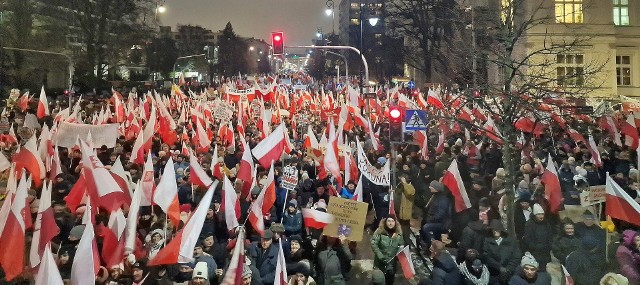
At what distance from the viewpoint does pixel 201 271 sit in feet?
21.6

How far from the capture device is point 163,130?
17.1 metres

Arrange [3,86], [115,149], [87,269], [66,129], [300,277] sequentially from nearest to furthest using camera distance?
[87,269] → [300,277] → [66,129] → [115,149] → [3,86]

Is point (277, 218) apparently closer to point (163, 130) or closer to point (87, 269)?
point (87, 269)

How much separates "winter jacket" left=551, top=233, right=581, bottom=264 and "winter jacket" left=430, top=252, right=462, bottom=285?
171 centimetres

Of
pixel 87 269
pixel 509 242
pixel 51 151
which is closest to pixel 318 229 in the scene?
pixel 509 242

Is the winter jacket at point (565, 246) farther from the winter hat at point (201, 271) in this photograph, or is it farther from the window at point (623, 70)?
the window at point (623, 70)

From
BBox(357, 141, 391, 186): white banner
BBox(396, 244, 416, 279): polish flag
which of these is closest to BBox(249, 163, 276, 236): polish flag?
BBox(396, 244, 416, 279): polish flag

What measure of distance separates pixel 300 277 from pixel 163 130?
11168 millimetres

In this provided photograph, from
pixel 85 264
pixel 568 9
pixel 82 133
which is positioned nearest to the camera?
pixel 85 264

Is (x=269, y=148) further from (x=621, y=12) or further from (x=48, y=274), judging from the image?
(x=621, y=12)

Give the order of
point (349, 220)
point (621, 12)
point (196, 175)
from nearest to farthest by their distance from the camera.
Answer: point (349, 220) < point (196, 175) < point (621, 12)

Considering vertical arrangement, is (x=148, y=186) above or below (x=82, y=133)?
below

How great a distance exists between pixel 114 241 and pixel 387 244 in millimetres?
3598

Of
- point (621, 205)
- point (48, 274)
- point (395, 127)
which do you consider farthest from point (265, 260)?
point (395, 127)
